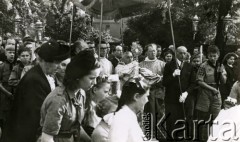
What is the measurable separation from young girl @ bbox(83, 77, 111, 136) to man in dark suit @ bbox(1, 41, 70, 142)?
752mm

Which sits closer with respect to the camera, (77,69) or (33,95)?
(77,69)

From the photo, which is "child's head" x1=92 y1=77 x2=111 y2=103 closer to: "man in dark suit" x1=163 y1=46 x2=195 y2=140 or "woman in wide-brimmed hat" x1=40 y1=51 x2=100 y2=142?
"woman in wide-brimmed hat" x1=40 y1=51 x2=100 y2=142

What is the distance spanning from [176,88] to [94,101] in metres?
3.60

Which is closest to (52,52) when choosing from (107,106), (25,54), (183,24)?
(107,106)

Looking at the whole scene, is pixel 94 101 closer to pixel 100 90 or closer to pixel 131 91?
pixel 100 90

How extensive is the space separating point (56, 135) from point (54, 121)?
0.69 ft

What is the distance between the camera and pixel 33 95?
3.85 meters

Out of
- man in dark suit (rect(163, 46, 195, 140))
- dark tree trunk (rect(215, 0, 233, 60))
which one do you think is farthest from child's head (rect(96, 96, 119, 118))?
dark tree trunk (rect(215, 0, 233, 60))

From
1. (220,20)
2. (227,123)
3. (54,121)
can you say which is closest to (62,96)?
(54,121)

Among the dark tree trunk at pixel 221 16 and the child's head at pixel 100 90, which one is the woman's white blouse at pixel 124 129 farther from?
the dark tree trunk at pixel 221 16

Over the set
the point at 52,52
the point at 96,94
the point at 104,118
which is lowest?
the point at 104,118

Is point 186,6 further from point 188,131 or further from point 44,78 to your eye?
point 44,78

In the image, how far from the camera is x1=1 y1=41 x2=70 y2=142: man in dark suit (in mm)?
3832

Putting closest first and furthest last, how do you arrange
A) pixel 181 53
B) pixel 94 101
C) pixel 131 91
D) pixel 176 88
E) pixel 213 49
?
pixel 131 91, pixel 94 101, pixel 213 49, pixel 176 88, pixel 181 53
